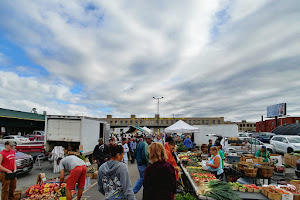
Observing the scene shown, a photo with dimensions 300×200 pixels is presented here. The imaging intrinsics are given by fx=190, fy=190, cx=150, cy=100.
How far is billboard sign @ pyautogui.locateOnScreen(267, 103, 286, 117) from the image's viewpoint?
51.5 m

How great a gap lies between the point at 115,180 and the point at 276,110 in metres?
63.8

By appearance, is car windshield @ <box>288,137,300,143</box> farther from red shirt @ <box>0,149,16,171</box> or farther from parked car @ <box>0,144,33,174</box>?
red shirt @ <box>0,149,16,171</box>

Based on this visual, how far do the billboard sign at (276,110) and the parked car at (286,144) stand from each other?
1591 inches

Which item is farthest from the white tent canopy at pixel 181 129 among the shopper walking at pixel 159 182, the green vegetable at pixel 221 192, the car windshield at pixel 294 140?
the shopper walking at pixel 159 182

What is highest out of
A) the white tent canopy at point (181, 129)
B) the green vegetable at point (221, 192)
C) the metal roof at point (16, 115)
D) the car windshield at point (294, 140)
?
the metal roof at point (16, 115)

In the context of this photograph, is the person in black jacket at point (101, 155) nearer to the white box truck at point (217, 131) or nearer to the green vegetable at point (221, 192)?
the green vegetable at point (221, 192)

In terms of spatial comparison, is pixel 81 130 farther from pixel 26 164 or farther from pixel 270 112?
pixel 270 112

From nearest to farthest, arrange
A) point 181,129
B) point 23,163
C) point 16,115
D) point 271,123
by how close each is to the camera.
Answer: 1. point 23,163
2. point 181,129
3. point 16,115
4. point 271,123

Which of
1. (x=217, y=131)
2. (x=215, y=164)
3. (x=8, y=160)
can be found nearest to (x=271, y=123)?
(x=217, y=131)

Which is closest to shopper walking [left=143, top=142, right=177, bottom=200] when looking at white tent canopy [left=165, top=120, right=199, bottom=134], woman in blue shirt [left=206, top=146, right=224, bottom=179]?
woman in blue shirt [left=206, top=146, right=224, bottom=179]

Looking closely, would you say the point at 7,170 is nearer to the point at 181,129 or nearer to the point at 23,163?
the point at 23,163

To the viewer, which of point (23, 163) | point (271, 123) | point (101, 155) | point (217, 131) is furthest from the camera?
point (271, 123)

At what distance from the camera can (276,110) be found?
54.8m

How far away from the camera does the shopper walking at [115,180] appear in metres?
2.82
